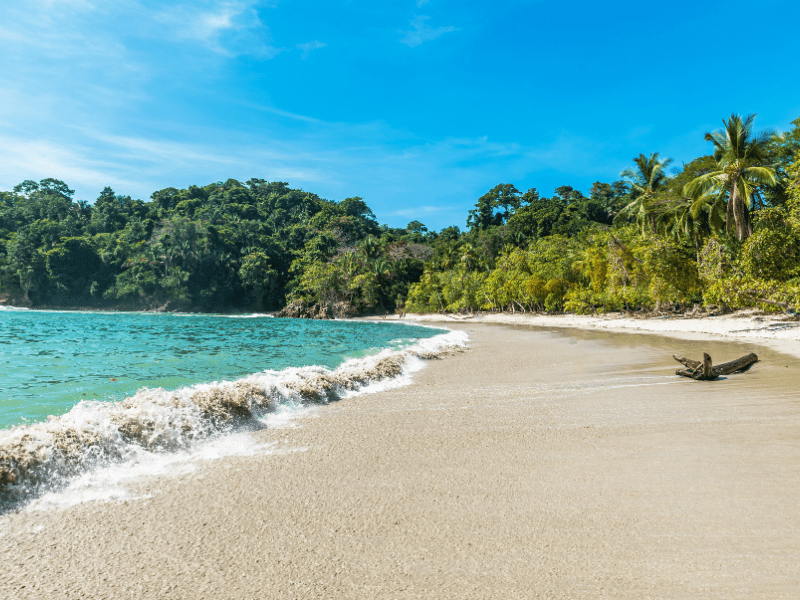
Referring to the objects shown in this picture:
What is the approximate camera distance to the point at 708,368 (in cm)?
892

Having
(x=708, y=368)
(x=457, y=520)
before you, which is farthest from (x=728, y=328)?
(x=457, y=520)

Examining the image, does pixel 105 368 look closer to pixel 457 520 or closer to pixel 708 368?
pixel 457 520

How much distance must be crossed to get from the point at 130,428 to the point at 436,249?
78.1 metres

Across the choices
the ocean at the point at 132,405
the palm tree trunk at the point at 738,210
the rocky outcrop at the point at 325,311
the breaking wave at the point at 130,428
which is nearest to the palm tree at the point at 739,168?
the palm tree trunk at the point at 738,210

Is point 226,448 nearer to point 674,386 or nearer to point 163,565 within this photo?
point 163,565

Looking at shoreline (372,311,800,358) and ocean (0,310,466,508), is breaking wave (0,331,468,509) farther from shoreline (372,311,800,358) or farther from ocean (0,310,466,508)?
shoreline (372,311,800,358)

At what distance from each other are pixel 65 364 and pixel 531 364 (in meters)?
12.3

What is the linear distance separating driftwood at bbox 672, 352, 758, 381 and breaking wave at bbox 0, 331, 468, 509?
7172 millimetres

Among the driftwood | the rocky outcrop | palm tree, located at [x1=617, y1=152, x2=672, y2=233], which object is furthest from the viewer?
the rocky outcrop

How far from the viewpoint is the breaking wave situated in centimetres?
383

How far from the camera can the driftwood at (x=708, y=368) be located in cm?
895

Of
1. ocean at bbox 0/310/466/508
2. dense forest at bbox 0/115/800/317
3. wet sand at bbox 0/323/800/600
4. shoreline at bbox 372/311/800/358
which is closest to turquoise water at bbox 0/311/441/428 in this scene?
ocean at bbox 0/310/466/508

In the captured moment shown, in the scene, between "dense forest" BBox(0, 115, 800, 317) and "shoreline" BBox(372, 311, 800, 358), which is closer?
"shoreline" BBox(372, 311, 800, 358)

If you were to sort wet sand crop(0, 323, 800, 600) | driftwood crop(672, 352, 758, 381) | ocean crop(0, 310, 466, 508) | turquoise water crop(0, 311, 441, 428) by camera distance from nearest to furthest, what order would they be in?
wet sand crop(0, 323, 800, 600)
ocean crop(0, 310, 466, 508)
turquoise water crop(0, 311, 441, 428)
driftwood crop(672, 352, 758, 381)
